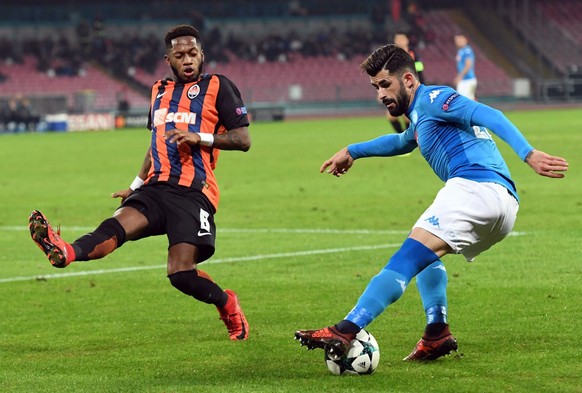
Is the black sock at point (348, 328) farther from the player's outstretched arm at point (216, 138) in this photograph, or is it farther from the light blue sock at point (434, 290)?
the player's outstretched arm at point (216, 138)

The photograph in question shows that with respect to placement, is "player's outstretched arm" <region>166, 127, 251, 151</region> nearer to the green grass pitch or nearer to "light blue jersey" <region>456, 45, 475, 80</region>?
the green grass pitch

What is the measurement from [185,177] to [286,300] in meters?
2.03

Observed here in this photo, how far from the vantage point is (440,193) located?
22.1 feet

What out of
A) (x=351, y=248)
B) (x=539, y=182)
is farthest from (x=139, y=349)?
(x=539, y=182)

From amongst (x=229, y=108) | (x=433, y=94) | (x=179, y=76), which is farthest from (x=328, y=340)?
(x=179, y=76)

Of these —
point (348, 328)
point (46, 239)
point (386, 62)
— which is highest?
point (386, 62)

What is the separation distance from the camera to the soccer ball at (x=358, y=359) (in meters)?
6.50

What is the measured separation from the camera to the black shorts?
7531 millimetres

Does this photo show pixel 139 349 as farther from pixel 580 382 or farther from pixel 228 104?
pixel 580 382

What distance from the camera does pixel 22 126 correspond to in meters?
46.8

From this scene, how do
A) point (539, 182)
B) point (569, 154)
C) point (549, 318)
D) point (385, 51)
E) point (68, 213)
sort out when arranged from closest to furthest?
1. point (385, 51)
2. point (549, 318)
3. point (68, 213)
4. point (539, 182)
5. point (569, 154)

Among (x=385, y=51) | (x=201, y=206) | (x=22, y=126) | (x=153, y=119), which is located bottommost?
(x=22, y=126)

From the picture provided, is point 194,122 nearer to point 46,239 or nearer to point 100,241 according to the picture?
point 100,241

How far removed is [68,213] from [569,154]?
453 inches
